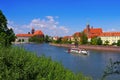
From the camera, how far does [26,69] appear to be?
17.4ft

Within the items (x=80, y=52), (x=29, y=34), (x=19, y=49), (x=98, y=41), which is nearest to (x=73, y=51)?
(x=80, y=52)

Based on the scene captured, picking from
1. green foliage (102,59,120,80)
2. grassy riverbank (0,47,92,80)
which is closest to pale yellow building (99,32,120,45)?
Answer: grassy riverbank (0,47,92,80)

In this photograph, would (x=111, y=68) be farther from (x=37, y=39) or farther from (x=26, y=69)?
(x=37, y=39)

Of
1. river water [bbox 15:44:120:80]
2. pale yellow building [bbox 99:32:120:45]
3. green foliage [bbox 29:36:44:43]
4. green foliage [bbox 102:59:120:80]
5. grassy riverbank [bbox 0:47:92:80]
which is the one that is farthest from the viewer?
green foliage [bbox 29:36:44:43]

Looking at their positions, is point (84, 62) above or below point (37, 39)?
below

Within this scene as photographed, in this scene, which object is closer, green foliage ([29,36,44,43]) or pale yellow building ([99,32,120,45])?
pale yellow building ([99,32,120,45])

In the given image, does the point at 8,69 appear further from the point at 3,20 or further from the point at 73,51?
the point at 73,51

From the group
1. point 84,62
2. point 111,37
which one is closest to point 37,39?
point 111,37

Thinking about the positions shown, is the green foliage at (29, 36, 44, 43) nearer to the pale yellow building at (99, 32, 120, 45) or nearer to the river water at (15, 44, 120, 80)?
the pale yellow building at (99, 32, 120, 45)

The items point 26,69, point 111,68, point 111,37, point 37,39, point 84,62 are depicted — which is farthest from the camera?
point 37,39

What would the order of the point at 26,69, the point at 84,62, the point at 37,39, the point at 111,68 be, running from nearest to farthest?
the point at 111,68 → the point at 26,69 → the point at 84,62 → the point at 37,39

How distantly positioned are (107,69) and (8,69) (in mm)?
2090

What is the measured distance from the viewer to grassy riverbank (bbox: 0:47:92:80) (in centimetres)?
515

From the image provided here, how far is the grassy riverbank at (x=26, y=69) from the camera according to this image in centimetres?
515
